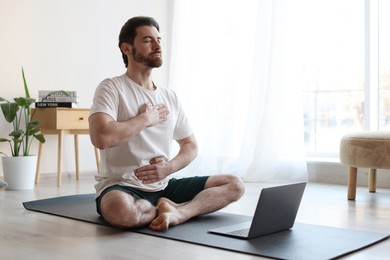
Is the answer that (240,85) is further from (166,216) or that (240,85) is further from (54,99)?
(166,216)

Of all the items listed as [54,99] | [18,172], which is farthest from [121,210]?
[54,99]

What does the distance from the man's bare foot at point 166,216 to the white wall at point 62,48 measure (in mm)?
2238

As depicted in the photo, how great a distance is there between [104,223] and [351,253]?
1073mm

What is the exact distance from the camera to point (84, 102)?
486cm

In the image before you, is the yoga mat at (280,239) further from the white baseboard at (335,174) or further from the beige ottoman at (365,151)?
the white baseboard at (335,174)

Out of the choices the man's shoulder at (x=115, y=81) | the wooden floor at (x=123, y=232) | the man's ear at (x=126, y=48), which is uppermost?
the man's ear at (x=126, y=48)

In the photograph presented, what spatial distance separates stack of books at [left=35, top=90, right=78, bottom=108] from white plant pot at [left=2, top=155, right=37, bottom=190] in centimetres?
47

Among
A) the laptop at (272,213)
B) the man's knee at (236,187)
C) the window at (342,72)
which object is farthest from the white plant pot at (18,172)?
the window at (342,72)

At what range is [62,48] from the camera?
15.5 feet

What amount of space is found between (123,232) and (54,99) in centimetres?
223

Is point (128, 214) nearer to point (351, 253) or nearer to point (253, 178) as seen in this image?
point (351, 253)

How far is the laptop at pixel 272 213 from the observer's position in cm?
215

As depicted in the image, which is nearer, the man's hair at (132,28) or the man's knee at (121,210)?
the man's knee at (121,210)

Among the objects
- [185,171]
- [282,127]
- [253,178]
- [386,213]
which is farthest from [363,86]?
[386,213]
